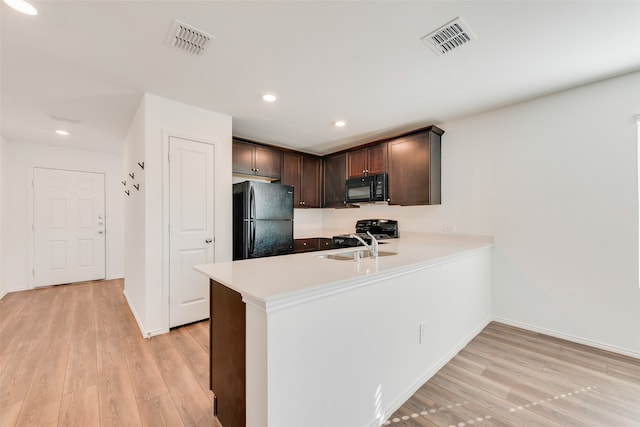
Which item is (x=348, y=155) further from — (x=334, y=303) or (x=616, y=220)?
(x=334, y=303)

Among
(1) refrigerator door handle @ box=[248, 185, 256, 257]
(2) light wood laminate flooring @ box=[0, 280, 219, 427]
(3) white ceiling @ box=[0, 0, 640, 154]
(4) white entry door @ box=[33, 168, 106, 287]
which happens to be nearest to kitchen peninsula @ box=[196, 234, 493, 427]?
(2) light wood laminate flooring @ box=[0, 280, 219, 427]

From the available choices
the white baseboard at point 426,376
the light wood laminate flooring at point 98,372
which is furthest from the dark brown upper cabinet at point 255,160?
the white baseboard at point 426,376

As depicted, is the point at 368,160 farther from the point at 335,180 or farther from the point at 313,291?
the point at 313,291

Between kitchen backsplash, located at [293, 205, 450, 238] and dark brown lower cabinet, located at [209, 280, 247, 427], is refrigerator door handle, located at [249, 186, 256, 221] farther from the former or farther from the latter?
kitchen backsplash, located at [293, 205, 450, 238]

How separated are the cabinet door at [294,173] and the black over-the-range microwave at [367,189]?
2.70 ft

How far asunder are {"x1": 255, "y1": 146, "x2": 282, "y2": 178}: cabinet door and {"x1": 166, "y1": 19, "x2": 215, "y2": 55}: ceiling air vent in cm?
202

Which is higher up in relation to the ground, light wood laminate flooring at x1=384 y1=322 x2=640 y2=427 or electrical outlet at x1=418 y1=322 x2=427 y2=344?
electrical outlet at x1=418 y1=322 x2=427 y2=344

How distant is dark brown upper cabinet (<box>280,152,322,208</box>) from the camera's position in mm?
4312

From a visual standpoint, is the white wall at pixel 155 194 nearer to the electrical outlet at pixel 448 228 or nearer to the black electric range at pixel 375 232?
the black electric range at pixel 375 232

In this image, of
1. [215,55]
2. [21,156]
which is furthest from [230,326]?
[21,156]

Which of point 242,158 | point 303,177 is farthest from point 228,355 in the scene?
point 303,177

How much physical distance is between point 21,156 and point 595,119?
292 inches

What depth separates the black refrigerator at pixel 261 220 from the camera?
3.11 metres

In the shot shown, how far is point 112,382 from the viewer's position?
1.90 m
